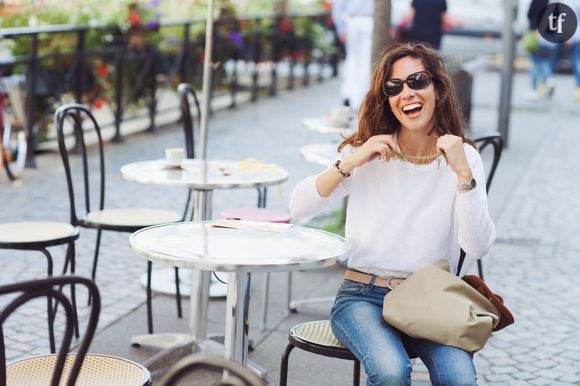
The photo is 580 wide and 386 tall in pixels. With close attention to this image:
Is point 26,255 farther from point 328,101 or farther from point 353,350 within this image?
point 328,101

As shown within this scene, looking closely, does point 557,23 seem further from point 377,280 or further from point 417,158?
point 377,280

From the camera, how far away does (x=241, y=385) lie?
224 centimetres

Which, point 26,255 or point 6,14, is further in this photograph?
point 6,14

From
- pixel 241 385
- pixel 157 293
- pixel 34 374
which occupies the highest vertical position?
pixel 241 385

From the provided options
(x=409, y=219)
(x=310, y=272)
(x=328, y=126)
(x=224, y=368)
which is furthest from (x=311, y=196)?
(x=310, y=272)

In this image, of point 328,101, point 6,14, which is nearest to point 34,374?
point 6,14

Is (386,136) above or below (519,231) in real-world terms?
above

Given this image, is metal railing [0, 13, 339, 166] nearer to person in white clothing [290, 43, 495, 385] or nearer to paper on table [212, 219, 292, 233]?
paper on table [212, 219, 292, 233]

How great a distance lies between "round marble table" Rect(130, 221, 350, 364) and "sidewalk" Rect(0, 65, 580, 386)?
101cm

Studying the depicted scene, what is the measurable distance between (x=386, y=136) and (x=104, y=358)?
1235mm

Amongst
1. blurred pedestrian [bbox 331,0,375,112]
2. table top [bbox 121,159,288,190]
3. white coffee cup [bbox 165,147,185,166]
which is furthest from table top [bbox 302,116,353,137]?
blurred pedestrian [bbox 331,0,375,112]

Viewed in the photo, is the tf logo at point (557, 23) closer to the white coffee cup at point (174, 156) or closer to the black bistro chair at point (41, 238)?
the white coffee cup at point (174, 156)

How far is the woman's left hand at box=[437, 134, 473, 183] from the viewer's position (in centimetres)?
354

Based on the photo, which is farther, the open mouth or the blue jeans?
the open mouth
